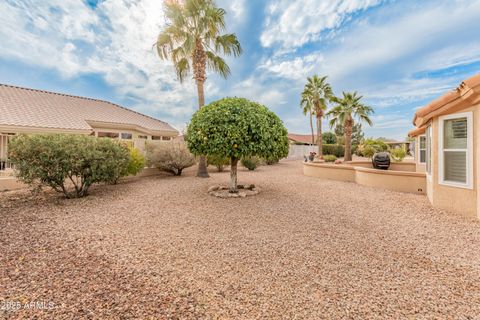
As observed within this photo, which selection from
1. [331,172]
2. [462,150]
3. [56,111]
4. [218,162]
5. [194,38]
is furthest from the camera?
[218,162]

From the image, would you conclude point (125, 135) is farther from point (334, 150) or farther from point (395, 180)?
point (334, 150)

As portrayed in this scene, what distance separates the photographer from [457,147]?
5.88m

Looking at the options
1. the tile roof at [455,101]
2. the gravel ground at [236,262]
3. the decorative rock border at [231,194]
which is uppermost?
the tile roof at [455,101]

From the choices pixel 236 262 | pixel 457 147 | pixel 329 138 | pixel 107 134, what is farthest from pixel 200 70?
pixel 329 138

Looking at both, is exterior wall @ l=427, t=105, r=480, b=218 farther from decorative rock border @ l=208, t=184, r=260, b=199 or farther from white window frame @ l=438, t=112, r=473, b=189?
decorative rock border @ l=208, t=184, r=260, b=199

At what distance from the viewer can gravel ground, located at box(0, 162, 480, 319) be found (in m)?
2.48

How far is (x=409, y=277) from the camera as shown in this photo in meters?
3.10

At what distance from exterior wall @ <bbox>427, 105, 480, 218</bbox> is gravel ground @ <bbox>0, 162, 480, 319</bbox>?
1.34ft

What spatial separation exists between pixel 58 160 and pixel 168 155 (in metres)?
5.38

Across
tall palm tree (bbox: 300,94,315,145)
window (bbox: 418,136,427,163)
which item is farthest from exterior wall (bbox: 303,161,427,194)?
tall palm tree (bbox: 300,94,315,145)

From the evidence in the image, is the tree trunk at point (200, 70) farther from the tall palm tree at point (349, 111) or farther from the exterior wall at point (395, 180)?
the tall palm tree at point (349, 111)

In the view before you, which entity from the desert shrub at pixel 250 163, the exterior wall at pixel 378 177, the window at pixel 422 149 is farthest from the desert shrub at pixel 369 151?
the desert shrub at pixel 250 163

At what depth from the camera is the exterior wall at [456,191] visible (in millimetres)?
5391

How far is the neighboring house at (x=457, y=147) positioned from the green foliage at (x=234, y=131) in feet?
15.6
